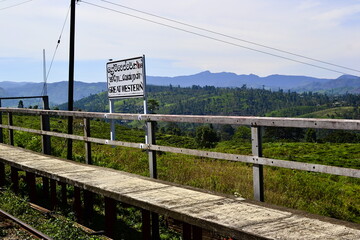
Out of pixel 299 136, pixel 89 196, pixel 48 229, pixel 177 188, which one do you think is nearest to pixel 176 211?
pixel 177 188

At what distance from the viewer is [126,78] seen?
36.1 feet

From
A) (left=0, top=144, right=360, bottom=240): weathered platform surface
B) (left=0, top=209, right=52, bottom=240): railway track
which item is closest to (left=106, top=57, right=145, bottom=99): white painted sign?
(left=0, top=144, right=360, bottom=240): weathered platform surface

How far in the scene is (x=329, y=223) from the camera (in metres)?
4.67

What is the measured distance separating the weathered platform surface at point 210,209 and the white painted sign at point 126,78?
2.55m

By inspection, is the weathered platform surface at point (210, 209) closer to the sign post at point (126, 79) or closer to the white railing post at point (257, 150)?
the white railing post at point (257, 150)

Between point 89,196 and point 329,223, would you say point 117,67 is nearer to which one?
point 89,196

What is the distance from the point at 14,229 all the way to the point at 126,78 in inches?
184

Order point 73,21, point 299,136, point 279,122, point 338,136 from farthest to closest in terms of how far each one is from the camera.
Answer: point 299,136
point 338,136
point 73,21
point 279,122

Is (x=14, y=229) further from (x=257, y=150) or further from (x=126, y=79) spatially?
(x=126, y=79)

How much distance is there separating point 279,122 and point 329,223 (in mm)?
1180

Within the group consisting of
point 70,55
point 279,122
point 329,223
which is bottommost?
point 329,223

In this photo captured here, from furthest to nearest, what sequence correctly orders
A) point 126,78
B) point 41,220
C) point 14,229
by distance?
point 126,78
point 41,220
point 14,229

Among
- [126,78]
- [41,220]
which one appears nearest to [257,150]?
[41,220]

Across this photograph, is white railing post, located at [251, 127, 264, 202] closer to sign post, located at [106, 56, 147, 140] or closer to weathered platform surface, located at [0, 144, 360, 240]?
weathered platform surface, located at [0, 144, 360, 240]
